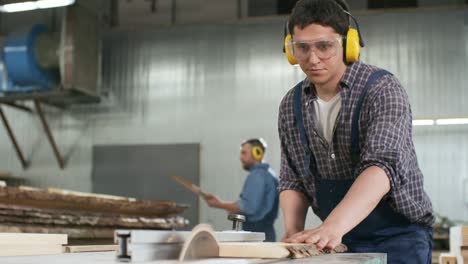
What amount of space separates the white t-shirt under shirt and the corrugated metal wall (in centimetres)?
616

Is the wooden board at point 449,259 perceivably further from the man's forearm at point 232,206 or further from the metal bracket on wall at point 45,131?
the metal bracket on wall at point 45,131

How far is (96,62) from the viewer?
9.34m

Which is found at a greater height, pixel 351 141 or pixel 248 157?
pixel 351 141

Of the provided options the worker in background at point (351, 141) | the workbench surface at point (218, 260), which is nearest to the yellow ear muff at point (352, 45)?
the worker in background at point (351, 141)

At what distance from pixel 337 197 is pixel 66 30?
280 inches

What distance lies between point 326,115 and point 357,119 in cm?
14

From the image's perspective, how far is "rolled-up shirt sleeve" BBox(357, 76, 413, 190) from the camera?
2.05 metres

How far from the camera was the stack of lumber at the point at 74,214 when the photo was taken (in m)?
4.10

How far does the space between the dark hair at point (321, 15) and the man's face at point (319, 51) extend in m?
0.02

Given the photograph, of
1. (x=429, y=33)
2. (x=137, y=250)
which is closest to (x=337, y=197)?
(x=137, y=250)

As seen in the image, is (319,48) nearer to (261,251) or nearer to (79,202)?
(261,251)

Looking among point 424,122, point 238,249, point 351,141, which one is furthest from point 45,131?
point 238,249

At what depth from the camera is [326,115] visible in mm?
2324

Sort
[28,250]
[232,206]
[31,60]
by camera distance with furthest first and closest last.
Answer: [31,60]
[232,206]
[28,250]
